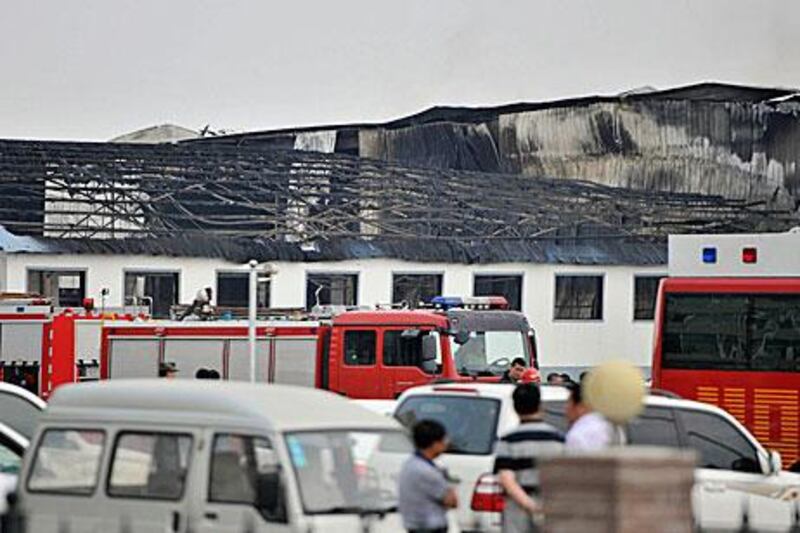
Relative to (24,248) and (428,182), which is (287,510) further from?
(428,182)

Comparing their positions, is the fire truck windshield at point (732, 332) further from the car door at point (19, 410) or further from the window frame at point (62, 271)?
the window frame at point (62, 271)

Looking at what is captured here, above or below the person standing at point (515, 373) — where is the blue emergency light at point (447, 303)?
above

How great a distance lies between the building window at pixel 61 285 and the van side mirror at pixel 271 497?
34.8 m

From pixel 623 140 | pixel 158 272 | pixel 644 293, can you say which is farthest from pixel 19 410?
pixel 623 140

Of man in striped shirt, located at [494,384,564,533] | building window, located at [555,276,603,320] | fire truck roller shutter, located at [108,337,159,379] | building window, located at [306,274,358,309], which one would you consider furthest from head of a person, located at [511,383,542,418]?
building window, located at [555,276,603,320]

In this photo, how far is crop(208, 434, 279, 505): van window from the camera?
1171cm

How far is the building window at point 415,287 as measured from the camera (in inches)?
1937

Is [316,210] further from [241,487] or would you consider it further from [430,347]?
[241,487]

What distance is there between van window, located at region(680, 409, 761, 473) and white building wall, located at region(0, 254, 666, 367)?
31981 millimetres

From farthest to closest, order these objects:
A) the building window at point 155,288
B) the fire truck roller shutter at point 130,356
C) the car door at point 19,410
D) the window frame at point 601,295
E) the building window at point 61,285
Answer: the window frame at point 601,295 < the building window at point 155,288 < the building window at point 61,285 < the fire truck roller shutter at point 130,356 < the car door at point 19,410

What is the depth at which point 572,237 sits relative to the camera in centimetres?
5128

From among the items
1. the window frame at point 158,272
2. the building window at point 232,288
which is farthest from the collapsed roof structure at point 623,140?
the window frame at point 158,272

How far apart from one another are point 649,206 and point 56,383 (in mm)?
25615

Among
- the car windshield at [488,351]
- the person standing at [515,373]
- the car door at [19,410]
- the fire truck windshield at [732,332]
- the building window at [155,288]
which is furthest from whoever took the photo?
the building window at [155,288]
